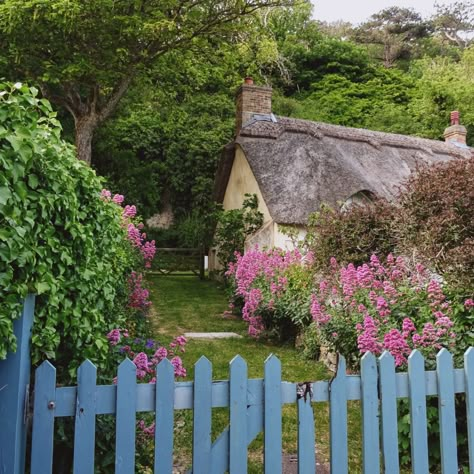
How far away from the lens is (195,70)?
13.3 m

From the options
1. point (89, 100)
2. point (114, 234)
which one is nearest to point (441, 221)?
point (114, 234)

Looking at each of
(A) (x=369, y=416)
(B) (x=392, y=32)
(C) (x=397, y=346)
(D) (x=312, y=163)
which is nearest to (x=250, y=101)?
(D) (x=312, y=163)

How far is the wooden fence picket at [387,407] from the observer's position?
2.16 m

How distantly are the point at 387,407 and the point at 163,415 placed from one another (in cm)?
109

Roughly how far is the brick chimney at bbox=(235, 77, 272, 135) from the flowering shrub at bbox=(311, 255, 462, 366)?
9461mm

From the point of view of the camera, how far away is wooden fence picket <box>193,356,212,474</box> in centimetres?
196

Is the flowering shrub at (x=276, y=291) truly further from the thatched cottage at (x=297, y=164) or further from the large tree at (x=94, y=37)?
the large tree at (x=94, y=37)

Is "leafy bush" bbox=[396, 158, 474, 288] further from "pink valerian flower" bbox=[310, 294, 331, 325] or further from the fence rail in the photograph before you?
the fence rail

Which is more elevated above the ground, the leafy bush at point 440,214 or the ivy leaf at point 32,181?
the leafy bush at point 440,214

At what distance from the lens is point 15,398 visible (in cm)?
175

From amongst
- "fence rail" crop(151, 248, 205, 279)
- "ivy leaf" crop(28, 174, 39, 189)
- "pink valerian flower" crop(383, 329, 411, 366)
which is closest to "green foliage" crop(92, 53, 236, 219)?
"fence rail" crop(151, 248, 205, 279)

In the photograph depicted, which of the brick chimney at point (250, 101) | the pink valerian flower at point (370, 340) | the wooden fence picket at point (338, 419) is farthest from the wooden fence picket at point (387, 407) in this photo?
the brick chimney at point (250, 101)

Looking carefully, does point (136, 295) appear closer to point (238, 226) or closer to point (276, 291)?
point (276, 291)

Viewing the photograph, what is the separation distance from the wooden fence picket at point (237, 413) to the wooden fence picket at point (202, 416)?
0.33ft
